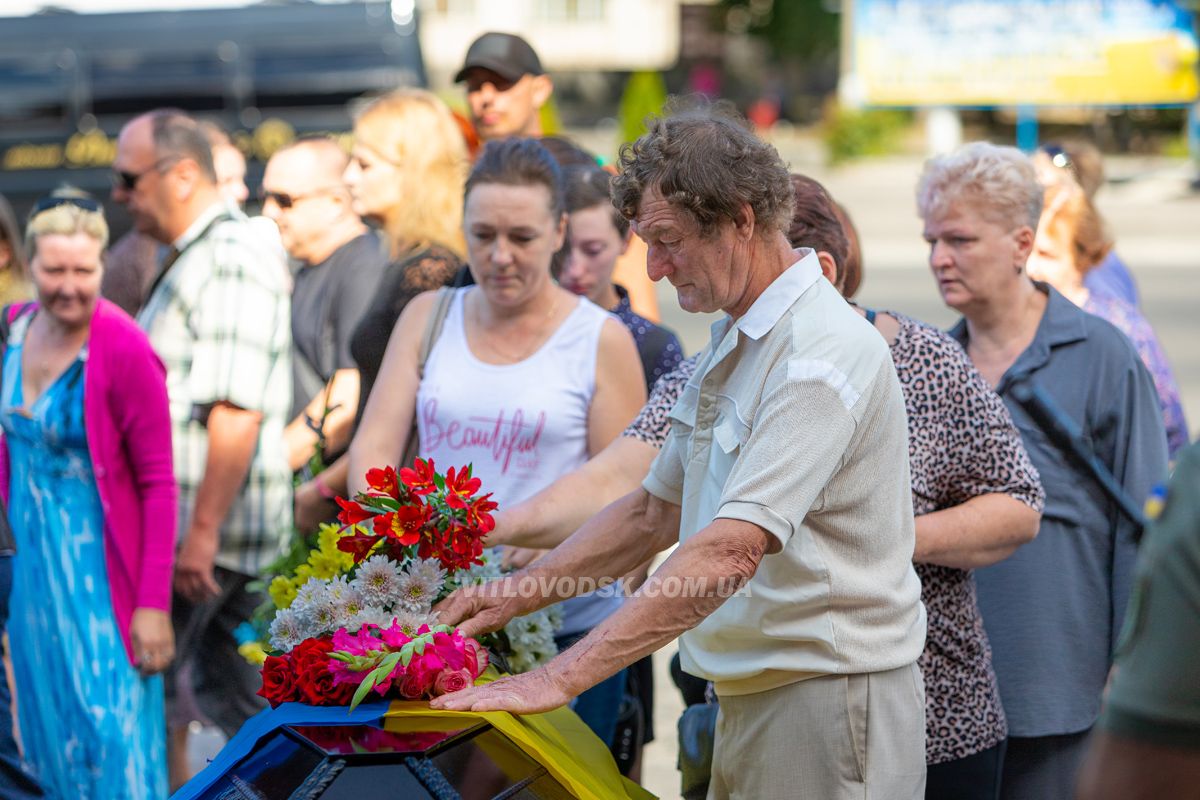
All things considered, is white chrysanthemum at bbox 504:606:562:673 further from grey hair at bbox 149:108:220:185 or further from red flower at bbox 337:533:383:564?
grey hair at bbox 149:108:220:185

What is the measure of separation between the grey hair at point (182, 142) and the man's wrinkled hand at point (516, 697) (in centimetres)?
313

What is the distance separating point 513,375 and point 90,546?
4.60 ft

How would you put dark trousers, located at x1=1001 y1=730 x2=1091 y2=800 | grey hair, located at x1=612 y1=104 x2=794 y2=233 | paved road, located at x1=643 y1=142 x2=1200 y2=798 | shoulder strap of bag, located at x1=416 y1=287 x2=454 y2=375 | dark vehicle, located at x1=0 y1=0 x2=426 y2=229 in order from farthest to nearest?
dark vehicle, located at x1=0 y1=0 x2=426 y2=229 → paved road, located at x1=643 y1=142 x2=1200 y2=798 → shoulder strap of bag, located at x1=416 y1=287 x2=454 y2=375 → dark trousers, located at x1=1001 y1=730 x2=1091 y2=800 → grey hair, located at x1=612 y1=104 x2=794 y2=233

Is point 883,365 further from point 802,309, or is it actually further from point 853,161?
point 853,161

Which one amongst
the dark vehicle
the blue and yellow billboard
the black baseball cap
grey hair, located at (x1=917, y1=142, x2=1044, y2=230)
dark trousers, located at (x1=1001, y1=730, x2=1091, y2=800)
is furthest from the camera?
the blue and yellow billboard

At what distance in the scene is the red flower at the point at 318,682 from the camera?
2455 millimetres

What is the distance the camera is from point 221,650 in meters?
4.88

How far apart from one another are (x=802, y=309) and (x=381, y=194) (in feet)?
8.93

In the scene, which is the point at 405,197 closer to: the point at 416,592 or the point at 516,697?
the point at 416,592

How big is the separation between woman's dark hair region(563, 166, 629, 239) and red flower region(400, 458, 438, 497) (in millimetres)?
1788

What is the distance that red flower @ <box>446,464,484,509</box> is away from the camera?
108 inches

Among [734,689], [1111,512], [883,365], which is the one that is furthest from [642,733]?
[883,365]

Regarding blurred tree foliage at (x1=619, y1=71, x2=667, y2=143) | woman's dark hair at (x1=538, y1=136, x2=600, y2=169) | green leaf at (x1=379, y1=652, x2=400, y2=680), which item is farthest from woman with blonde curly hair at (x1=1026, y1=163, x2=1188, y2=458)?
blurred tree foliage at (x1=619, y1=71, x2=667, y2=143)

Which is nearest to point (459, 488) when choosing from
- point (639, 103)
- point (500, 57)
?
point (500, 57)
